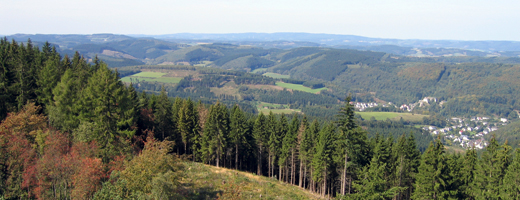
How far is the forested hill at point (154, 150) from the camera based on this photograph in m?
27.1

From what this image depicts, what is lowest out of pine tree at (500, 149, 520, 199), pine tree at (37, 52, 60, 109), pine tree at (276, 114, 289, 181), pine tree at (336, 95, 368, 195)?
pine tree at (276, 114, 289, 181)

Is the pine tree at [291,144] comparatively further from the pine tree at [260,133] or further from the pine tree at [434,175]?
the pine tree at [434,175]

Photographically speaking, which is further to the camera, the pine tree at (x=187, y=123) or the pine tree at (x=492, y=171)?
the pine tree at (x=187, y=123)

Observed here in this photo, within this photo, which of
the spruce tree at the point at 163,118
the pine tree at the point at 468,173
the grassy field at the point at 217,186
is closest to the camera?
the grassy field at the point at 217,186

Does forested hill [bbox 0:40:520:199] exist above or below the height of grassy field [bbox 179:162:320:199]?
above

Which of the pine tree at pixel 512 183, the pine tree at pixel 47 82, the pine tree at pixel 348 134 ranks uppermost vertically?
the pine tree at pixel 47 82

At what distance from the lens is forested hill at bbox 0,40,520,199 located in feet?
88.8

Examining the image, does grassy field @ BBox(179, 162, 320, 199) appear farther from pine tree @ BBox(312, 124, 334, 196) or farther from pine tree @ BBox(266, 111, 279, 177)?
pine tree @ BBox(266, 111, 279, 177)

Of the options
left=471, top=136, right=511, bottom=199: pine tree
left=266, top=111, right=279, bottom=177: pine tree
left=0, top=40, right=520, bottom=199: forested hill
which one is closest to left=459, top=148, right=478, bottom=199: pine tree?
left=0, top=40, right=520, bottom=199: forested hill

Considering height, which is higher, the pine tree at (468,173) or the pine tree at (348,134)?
the pine tree at (348,134)

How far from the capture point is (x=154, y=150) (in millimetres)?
25250

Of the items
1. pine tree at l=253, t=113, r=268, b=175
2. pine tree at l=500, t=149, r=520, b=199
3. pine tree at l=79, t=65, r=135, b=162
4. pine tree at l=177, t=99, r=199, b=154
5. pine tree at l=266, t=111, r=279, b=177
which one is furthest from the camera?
pine tree at l=253, t=113, r=268, b=175

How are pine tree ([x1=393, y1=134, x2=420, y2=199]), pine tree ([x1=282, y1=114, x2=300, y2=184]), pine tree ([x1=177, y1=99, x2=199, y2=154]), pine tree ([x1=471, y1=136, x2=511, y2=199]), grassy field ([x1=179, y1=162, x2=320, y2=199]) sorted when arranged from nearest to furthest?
grassy field ([x1=179, y1=162, x2=320, y2=199]) → pine tree ([x1=471, y1=136, x2=511, y2=199]) → pine tree ([x1=393, y1=134, x2=420, y2=199]) → pine tree ([x1=282, y1=114, x2=300, y2=184]) → pine tree ([x1=177, y1=99, x2=199, y2=154])

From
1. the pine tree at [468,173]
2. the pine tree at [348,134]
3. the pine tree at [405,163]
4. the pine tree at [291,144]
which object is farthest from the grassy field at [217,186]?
the pine tree at [468,173]
